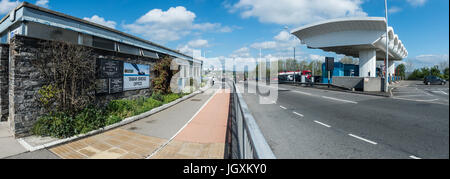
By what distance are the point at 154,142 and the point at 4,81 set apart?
5271 mm

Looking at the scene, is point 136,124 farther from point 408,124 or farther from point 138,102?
point 408,124

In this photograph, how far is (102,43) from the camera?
8602 mm

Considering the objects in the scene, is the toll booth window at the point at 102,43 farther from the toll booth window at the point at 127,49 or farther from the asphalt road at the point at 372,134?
the asphalt road at the point at 372,134

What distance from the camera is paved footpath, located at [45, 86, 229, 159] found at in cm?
358

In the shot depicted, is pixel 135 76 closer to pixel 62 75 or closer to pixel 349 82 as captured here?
pixel 62 75

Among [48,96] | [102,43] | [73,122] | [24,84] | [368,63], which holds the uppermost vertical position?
[368,63]

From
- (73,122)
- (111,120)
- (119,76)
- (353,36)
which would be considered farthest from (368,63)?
(73,122)

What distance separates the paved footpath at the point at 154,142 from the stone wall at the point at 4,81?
363 cm

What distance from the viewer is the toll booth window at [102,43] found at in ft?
26.9

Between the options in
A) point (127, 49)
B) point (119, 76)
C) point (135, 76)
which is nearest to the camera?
point (119, 76)
